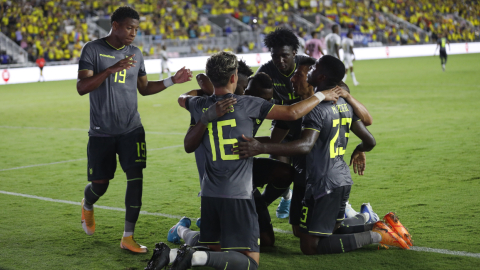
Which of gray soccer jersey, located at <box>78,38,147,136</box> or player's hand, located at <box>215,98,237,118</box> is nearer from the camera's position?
player's hand, located at <box>215,98,237,118</box>

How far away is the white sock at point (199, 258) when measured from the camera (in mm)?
3645

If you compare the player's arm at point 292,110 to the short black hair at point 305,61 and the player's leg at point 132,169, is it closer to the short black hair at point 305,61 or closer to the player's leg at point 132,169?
the short black hair at point 305,61

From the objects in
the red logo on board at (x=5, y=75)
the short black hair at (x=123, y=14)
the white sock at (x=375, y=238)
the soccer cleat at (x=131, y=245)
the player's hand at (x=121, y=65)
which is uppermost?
the red logo on board at (x=5, y=75)

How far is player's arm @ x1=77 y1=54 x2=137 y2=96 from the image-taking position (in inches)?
188

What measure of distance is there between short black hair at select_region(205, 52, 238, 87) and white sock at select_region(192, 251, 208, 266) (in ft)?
3.86

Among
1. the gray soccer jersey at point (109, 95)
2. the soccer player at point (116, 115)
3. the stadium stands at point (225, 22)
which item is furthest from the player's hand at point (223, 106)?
the stadium stands at point (225, 22)

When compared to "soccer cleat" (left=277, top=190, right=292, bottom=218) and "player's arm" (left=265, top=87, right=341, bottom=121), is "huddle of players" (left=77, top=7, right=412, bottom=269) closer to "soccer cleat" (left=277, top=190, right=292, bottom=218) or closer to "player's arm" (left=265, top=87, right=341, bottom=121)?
"player's arm" (left=265, top=87, right=341, bottom=121)

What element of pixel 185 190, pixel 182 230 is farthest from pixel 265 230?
pixel 185 190

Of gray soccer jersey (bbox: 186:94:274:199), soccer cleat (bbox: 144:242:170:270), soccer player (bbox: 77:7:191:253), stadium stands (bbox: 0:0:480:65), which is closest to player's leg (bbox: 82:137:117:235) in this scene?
soccer player (bbox: 77:7:191:253)

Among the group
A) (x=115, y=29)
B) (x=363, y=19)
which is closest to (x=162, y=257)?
(x=115, y=29)

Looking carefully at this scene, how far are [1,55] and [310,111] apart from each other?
28.5 meters

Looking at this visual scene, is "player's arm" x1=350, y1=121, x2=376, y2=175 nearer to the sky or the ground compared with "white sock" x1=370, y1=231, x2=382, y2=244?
nearer to the sky

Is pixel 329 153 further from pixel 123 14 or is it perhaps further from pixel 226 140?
pixel 123 14

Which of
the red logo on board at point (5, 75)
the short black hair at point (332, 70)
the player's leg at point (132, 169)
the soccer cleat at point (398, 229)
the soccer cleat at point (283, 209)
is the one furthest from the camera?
the red logo on board at point (5, 75)
